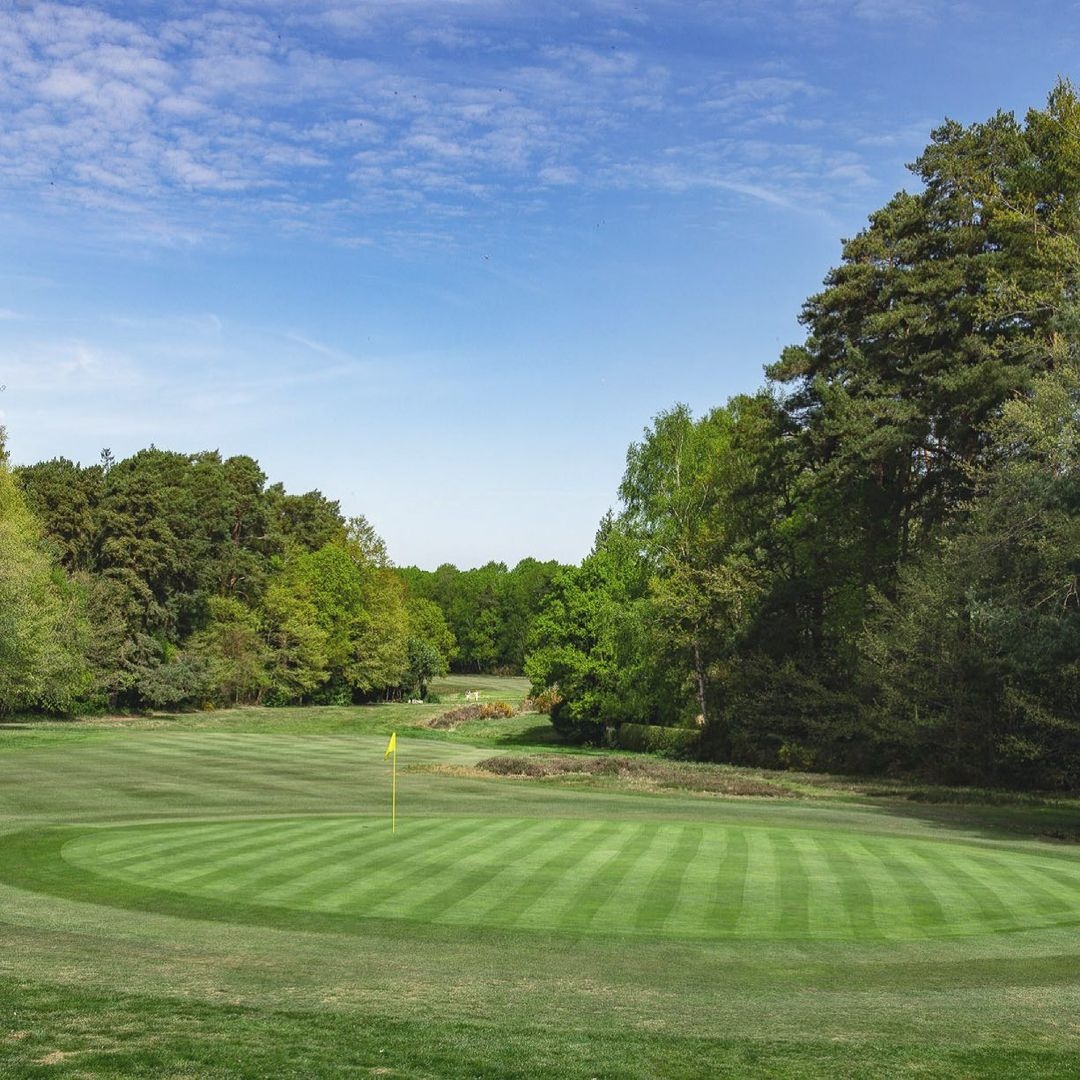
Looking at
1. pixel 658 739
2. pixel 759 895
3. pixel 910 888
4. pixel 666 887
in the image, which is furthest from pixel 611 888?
pixel 658 739

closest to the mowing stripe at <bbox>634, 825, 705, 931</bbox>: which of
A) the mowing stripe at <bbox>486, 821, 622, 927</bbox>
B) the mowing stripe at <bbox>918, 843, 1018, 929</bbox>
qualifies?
the mowing stripe at <bbox>486, 821, 622, 927</bbox>

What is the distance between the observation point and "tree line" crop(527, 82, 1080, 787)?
→ 32969 mm

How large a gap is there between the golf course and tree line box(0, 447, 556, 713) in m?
38.6

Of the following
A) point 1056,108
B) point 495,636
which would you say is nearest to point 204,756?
point 1056,108

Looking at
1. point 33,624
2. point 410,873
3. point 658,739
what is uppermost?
point 33,624

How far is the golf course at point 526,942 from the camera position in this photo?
9117mm

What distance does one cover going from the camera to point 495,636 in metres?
186

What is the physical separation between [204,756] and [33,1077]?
39.9m

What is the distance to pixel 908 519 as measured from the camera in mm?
51281

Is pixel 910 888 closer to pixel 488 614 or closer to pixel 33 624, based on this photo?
pixel 33 624

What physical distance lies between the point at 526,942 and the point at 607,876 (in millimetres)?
4521

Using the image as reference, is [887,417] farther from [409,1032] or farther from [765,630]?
[409,1032]

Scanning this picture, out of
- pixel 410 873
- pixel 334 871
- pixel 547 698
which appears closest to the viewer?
pixel 410 873

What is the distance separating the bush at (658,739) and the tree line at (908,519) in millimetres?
1118
